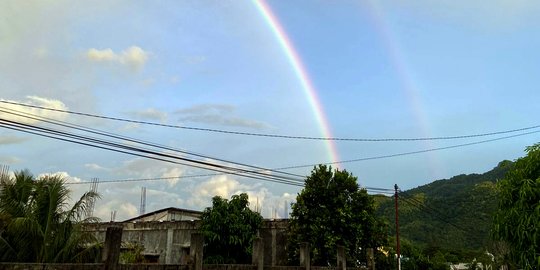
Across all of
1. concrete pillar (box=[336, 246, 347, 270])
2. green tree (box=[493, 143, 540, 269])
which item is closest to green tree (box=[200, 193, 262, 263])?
concrete pillar (box=[336, 246, 347, 270])

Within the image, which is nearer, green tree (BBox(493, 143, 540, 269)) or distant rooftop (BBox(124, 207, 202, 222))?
green tree (BBox(493, 143, 540, 269))

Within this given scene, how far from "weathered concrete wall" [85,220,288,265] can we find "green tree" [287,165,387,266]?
1488mm

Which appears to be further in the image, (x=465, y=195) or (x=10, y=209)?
(x=465, y=195)

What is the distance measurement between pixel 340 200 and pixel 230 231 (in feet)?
14.0

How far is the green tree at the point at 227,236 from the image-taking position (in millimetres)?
16391

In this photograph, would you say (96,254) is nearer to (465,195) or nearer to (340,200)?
(340,200)

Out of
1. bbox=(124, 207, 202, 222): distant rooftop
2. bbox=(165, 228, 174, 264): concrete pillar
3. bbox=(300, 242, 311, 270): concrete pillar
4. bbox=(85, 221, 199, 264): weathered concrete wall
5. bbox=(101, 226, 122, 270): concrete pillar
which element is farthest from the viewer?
bbox=(124, 207, 202, 222): distant rooftop

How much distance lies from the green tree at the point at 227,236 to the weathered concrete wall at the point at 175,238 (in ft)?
4.05

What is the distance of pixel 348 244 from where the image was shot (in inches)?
612

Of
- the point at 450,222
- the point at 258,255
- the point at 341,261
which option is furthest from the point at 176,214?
the point at 450,222

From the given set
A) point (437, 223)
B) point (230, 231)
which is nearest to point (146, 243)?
point (230, 231)

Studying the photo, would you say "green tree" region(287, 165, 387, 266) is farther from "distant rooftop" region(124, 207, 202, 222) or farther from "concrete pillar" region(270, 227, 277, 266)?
"distant rooftop" region(124, 207, 202, 222)

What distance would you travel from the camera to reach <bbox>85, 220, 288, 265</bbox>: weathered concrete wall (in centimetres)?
1789

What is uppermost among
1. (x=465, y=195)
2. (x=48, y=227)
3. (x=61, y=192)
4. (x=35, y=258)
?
(x=465, y=195)
